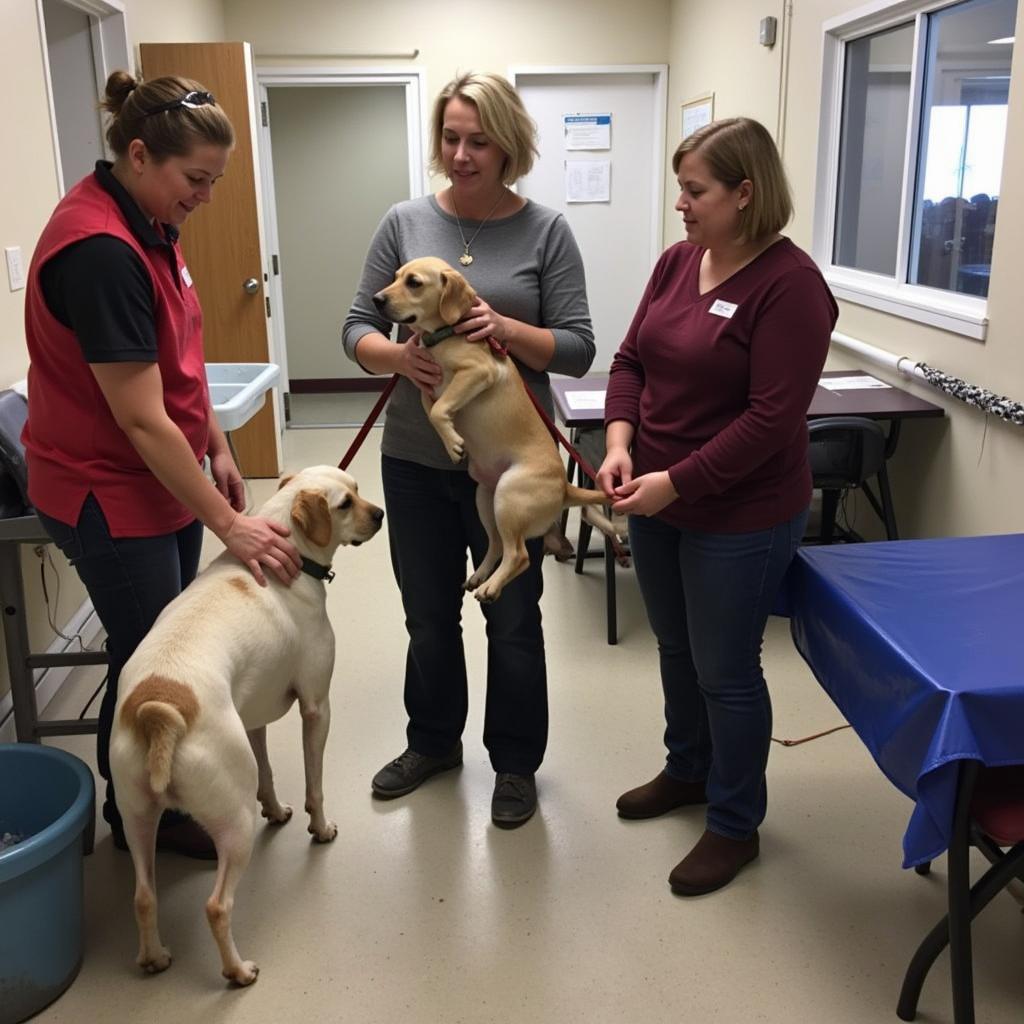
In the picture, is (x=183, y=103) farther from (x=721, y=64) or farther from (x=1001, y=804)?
(x=721, y=64)

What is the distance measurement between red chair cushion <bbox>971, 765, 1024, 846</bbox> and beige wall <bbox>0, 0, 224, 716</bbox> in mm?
2344

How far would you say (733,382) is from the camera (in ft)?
5.71

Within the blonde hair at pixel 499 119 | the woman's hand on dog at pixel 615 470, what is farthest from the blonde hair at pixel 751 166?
the woman's hand on dog at pixel 615 470

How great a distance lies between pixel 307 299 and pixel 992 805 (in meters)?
6.40

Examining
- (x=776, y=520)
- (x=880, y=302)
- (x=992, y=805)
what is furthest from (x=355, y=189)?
(x=992, y=805)

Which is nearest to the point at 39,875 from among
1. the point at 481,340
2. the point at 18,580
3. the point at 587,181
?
the point at 18,580

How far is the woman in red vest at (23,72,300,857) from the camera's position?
5.12 ft

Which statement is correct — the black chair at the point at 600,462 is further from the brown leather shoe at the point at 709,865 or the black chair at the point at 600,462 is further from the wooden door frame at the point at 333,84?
the wooden door frame at the point at 333,84

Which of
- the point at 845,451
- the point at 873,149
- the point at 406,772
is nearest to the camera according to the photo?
the point at 406,772

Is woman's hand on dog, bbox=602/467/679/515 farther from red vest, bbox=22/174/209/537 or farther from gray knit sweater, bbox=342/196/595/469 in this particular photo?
red vest, bbox=22/174/209/537

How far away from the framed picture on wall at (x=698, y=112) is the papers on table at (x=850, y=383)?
2.19m

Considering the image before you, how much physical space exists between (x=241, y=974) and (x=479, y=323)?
1253mm

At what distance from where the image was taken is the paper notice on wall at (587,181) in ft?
20.4

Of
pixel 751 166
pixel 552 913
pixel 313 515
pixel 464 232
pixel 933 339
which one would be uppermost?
pixel 751 166
